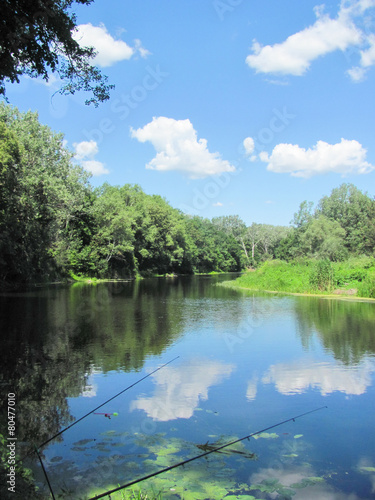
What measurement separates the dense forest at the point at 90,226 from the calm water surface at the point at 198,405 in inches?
746

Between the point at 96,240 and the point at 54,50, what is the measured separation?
47.0 meters

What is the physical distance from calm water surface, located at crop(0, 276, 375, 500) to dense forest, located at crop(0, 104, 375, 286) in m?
18.9

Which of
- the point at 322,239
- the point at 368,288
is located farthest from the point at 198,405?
the point at 322,239

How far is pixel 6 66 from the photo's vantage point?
8.66m

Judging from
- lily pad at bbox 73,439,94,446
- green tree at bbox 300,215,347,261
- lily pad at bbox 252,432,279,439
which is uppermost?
green tree at bbox 300,215,347,261

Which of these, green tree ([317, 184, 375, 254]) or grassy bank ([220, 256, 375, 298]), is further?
green tree ([317, 184, 375, 254])

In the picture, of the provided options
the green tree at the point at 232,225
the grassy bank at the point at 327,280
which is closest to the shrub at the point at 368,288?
the grassy bank at the point at 327,280

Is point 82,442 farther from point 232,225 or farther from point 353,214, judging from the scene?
point 232,225

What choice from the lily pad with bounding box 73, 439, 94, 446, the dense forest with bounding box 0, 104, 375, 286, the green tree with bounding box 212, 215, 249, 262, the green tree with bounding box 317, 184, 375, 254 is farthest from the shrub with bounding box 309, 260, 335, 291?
the green tree with bounding box 212, 215, 249, 262

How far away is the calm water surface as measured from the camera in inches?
185

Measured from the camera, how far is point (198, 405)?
7.26 m

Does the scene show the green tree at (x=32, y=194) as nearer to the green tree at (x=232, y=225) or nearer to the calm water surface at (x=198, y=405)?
the calm water surface at (x=198, y=405)

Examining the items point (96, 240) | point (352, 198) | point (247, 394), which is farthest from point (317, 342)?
point (352, 198)

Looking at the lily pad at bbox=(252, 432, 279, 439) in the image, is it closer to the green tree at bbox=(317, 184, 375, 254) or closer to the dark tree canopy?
the dark tree canopy
